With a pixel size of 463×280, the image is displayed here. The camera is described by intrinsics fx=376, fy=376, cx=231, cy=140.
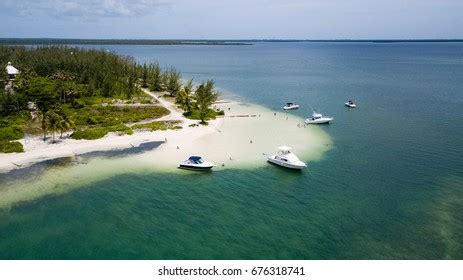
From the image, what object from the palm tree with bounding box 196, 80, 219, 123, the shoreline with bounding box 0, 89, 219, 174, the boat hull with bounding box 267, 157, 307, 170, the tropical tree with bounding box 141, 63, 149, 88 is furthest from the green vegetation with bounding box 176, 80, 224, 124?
the tropical tree with bounding box 141, 63, 149, 88

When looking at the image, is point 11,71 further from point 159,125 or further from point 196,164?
point 196,164

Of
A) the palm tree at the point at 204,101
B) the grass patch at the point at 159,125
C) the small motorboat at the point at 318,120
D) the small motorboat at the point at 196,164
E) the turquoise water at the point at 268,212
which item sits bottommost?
the turquoise water at the point at 268,212

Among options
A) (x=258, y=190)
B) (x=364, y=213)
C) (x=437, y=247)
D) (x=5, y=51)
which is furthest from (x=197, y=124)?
(x=5, y=51)

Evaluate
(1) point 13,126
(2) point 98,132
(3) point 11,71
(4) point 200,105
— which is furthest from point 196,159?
(3) point 11,71

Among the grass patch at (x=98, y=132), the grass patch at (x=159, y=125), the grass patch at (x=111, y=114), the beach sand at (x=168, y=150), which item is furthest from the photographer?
the grass patch at (x=111, y=114)

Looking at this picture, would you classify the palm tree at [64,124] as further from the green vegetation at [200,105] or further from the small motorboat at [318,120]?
the small motorboat at [318,120]

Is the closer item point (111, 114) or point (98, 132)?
point (98, 132)

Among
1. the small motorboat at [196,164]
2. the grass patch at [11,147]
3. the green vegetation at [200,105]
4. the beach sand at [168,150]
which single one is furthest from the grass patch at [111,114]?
the small motorboat at [196,164]
